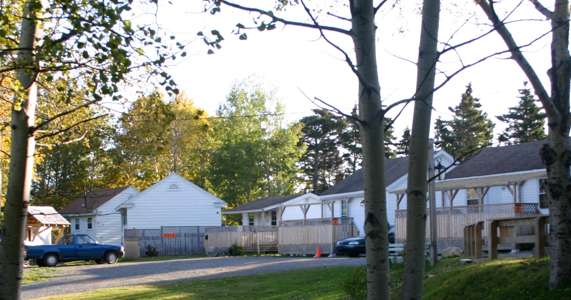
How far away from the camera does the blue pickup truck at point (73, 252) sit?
91.6 feet

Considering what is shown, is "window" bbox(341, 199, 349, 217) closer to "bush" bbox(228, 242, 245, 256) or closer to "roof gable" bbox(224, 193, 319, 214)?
"roof gable" bbox(224, 193, 319, 214)

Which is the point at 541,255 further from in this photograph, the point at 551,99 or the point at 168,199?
the point at 168,199

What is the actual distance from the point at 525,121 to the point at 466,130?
568 cm

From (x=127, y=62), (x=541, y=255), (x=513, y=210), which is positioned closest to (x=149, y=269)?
(x=513, y=210)

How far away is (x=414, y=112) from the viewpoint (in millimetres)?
5160

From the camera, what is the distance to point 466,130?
2122 inches

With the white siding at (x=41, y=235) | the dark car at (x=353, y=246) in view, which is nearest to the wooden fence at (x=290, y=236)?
the dark car at (x=353, y=246)

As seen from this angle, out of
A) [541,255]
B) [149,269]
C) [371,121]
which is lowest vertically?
[149,269]

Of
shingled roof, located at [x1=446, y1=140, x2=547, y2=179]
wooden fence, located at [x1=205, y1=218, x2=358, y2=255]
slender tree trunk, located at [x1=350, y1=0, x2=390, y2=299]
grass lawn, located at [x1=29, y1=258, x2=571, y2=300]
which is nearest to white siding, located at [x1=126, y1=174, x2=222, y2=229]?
wooden fence, located at [x1=205, y1=218, x2=358, y2=255]

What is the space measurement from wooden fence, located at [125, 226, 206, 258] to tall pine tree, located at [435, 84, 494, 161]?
89.6ft

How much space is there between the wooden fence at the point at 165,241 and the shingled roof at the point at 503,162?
15.2 m

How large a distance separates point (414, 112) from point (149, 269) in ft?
67.2

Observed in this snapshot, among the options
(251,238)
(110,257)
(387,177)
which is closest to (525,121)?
(387,177)

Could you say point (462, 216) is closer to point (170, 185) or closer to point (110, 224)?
point (170, 185)
